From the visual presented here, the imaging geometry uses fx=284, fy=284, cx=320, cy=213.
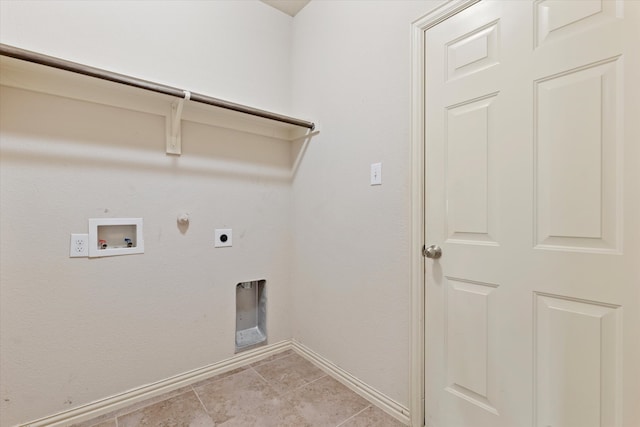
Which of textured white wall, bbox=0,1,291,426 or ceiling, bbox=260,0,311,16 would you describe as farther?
ceiling, bbox=260,0,311,16

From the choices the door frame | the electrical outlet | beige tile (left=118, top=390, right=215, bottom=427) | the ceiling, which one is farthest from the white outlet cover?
the ceiling

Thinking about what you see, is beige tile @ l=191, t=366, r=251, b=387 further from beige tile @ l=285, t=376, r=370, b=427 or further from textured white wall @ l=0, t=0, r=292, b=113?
textured white wall @ l=0, t=0, r=292, b=113

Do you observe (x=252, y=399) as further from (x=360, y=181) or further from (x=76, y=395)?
(x=360, y=181)

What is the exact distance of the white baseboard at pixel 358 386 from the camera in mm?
1448

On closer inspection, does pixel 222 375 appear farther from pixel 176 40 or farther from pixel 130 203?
pixel 176 40

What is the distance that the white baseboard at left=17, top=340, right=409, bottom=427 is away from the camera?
142 cm

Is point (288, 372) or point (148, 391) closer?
point (148, 391)

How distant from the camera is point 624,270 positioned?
87 centimetres

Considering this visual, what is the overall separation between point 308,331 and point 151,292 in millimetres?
1066

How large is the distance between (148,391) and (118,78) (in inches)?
65.8

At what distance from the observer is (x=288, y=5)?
6.95ft

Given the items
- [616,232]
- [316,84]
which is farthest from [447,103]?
[316,84]

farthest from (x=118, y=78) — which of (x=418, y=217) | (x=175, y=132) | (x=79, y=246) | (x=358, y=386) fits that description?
(x=358, y=386)

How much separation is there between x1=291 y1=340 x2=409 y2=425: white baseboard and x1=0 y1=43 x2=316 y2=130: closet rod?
1.61m
